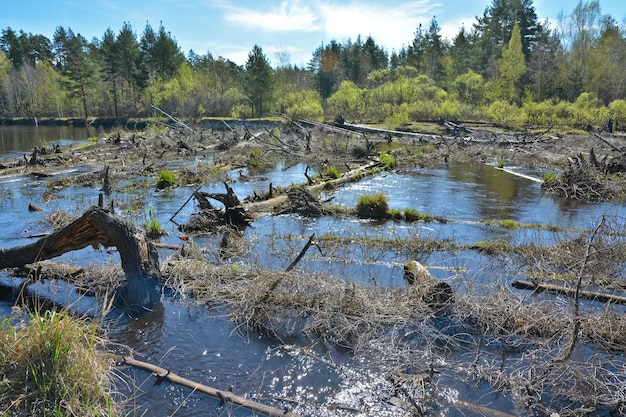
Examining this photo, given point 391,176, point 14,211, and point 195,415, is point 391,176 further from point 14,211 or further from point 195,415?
point 195,415

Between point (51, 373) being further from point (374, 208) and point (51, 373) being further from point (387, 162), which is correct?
point (387, 162)

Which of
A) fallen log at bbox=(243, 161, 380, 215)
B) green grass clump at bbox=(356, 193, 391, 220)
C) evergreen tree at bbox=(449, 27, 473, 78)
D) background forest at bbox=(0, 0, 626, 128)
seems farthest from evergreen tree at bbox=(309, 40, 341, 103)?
green grass clump at bbox=(356, 193, 391, 220)

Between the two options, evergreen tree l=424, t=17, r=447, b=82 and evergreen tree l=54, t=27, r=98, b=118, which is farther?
evergreen tree l=424, t=17, r=447, b=82

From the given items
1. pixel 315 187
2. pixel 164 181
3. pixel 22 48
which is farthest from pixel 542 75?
pixel 22 48

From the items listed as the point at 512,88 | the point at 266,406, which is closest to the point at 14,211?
the point at 266,406

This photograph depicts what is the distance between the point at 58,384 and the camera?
4.39 meters

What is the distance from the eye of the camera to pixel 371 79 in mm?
74500

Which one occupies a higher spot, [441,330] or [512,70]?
[512,70]

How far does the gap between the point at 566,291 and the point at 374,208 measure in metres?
7.07

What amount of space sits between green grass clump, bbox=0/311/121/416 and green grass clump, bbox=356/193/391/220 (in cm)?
1057

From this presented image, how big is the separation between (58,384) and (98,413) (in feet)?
1.65

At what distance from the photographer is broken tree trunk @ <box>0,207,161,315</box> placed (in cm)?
743

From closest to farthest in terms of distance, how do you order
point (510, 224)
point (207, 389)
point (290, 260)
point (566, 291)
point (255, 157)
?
1. point (207, 389)
2. point (566, 291)
3. point (290, 260)
4. point (510, 224)
5. point (255, 157)

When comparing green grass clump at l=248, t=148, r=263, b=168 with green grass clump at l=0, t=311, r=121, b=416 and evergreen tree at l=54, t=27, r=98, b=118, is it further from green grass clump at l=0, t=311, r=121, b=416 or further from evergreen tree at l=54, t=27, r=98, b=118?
evergreen tree at l=54, t=27, r=98, b=118
